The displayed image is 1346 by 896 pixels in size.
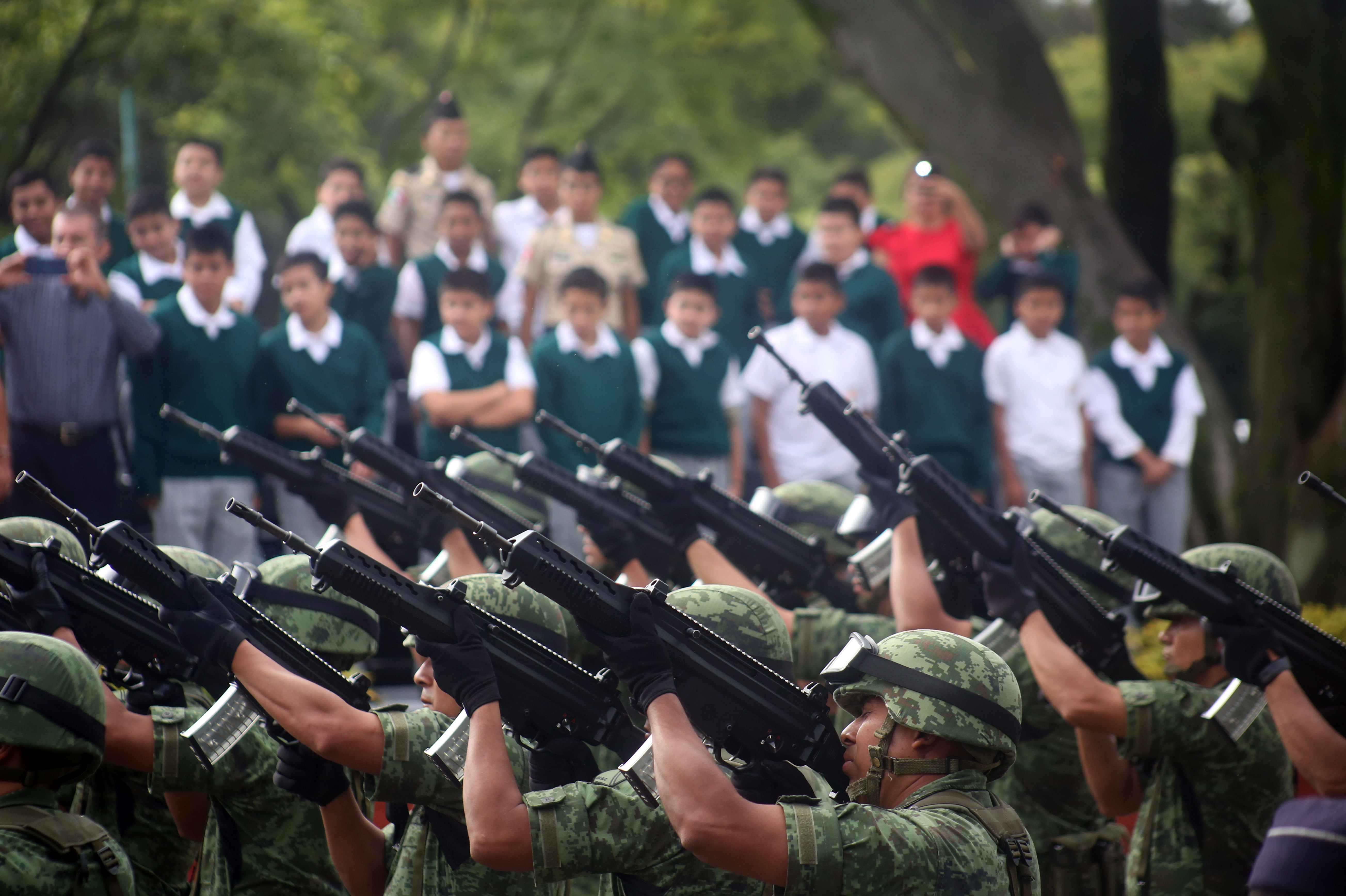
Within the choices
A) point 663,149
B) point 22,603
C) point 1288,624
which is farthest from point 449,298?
point 663,149

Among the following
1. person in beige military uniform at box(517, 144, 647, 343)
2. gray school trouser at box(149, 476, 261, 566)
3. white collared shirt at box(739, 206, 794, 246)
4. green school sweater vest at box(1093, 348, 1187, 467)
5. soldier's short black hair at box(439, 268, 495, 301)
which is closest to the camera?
gray school trouser at box(149, 476, 261, 566)

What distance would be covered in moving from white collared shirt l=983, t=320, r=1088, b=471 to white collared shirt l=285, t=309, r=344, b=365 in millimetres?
4126

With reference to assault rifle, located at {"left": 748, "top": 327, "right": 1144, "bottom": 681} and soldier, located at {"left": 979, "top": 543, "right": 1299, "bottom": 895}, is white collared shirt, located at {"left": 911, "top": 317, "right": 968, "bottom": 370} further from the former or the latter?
soldier, located at {"left": 979, "top": 543, "right": 1299, "bottom": 895}

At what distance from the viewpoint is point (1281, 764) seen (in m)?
4.93

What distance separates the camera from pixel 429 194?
33.9 ft

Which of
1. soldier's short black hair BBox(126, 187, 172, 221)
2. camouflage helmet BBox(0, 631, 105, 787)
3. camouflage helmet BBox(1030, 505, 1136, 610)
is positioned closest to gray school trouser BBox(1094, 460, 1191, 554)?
camouflage helmet BBox(1030, 505, 1136, 610)

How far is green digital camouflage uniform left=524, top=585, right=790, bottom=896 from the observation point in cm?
354

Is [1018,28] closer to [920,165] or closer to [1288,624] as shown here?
[920,165]

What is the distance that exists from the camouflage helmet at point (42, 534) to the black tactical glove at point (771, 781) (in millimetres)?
2418

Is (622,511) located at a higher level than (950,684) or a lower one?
lower

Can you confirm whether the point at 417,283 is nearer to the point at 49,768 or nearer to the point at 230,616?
the point at 230,616

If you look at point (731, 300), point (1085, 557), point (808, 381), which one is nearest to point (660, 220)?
point (731, 300)

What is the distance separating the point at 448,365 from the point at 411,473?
6.23 ft

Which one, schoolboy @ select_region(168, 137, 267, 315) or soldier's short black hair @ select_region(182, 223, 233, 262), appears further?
schoolboy @ select_region(168, 137, 267, 315)
